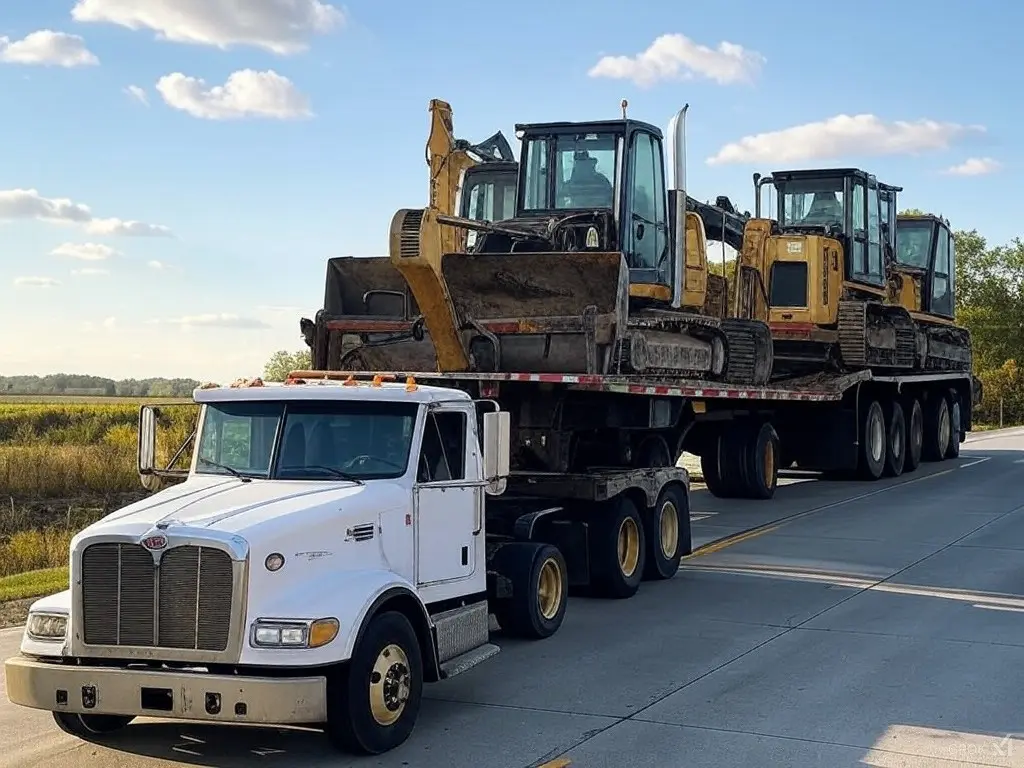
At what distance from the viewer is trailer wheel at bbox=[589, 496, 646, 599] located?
1210cm

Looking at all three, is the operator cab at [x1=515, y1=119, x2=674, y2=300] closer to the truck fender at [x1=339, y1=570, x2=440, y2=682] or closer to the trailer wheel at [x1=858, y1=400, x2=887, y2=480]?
the truck fender at [x1=339, y1=570, x2=440, y2=682]

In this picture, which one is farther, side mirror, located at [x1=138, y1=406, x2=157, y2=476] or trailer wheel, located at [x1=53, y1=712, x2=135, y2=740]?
side mirror, located at [x1=138, y1=406, x2=157, y2=476]

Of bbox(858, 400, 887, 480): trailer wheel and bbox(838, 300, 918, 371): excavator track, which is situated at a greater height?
bbox(838, 300, 918, 371): excavator track

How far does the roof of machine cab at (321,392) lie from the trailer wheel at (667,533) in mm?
4736

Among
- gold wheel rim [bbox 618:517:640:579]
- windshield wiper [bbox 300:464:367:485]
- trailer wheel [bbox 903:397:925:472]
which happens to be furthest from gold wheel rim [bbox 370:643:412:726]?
trailer wheel [bbox 903:397:925:472]

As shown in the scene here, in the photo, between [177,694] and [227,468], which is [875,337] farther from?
[177,694]

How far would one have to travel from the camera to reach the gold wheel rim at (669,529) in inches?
527

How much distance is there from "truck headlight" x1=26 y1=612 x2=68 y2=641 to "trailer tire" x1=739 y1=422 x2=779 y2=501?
15.0 metres

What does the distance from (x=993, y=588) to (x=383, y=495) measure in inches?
286

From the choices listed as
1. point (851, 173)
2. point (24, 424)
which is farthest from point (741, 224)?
point (24, 424)

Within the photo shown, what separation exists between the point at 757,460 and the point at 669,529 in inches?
312

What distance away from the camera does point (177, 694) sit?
685cm

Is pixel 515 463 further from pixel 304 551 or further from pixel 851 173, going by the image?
pixel 851 173

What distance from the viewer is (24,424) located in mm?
47281
